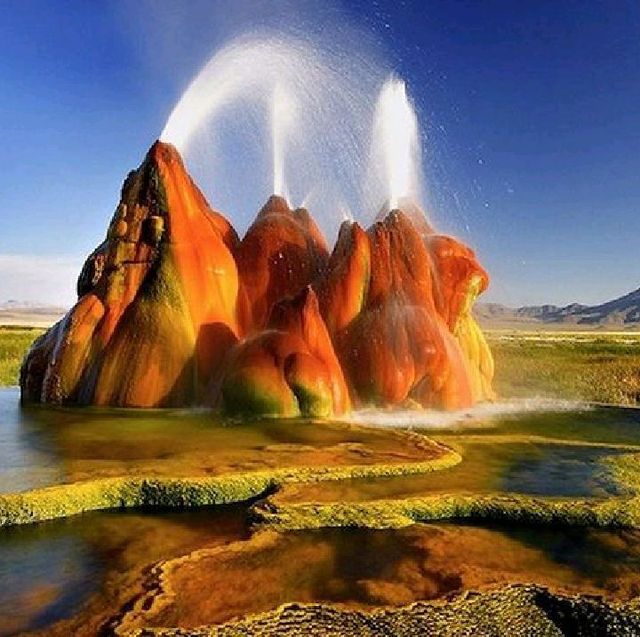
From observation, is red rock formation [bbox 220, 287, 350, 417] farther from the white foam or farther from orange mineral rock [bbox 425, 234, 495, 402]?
orange mineral rock [bbox 425, 234, 495, 402]

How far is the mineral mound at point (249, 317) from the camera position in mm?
18469

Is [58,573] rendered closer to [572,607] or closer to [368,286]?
[572,607]

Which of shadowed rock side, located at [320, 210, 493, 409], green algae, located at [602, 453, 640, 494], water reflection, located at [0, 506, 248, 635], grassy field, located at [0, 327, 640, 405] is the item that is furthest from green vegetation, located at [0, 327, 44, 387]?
green algae, located at [602, 453, 640, 494]

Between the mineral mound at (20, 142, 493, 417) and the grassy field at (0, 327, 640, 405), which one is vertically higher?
the mineral mound at (20, 142, 493, 417)

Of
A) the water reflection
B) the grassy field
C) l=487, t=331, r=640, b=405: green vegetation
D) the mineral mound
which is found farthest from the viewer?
the grassy field

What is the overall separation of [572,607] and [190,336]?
14105 millimetres

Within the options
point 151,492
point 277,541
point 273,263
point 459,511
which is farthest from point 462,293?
point 277,541

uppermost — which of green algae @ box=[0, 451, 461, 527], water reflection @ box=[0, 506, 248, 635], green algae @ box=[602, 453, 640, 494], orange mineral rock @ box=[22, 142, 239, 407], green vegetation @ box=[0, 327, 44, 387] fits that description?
orange mineral rock @ box=[22, 142, 239, 407]

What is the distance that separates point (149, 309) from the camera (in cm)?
1959

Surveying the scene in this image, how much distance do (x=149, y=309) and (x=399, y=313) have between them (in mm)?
6904

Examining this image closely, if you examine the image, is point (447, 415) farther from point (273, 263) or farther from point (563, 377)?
point (563, 377)

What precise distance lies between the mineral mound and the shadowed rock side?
0.04 m

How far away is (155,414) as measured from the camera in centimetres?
1778

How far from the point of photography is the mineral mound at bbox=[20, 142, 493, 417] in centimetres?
1847
